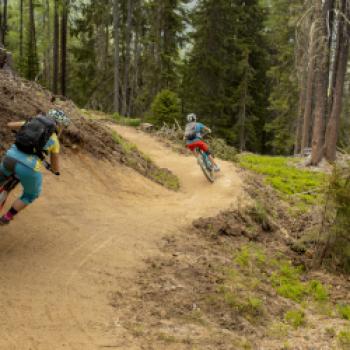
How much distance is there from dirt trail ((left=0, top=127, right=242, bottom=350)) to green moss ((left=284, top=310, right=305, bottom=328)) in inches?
99.2

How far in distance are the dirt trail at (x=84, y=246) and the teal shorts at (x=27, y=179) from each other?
95 cm

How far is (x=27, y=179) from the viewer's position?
6.70m

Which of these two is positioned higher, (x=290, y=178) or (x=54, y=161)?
(x=54, y=161)

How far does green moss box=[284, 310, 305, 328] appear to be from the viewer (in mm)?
6834

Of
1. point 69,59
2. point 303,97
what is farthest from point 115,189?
point 69,59

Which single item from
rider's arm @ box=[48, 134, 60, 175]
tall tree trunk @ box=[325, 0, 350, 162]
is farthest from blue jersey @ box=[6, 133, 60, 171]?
tall tree trunk @ box=[325, 0, 350, 162]

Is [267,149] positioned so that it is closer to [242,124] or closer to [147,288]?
[242,124]

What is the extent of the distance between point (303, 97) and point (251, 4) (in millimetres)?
12123

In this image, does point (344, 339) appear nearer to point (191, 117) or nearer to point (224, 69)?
point (191, 117)

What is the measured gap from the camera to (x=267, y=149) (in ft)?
147

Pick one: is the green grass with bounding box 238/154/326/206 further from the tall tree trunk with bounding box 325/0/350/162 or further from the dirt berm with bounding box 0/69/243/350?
the dirt berm with bounding box 0/69/243/350

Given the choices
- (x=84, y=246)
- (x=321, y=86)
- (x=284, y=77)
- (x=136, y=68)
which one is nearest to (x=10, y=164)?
(x=84, y=246)

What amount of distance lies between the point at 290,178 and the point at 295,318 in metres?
11.4

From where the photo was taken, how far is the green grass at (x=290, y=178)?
49.1ft
